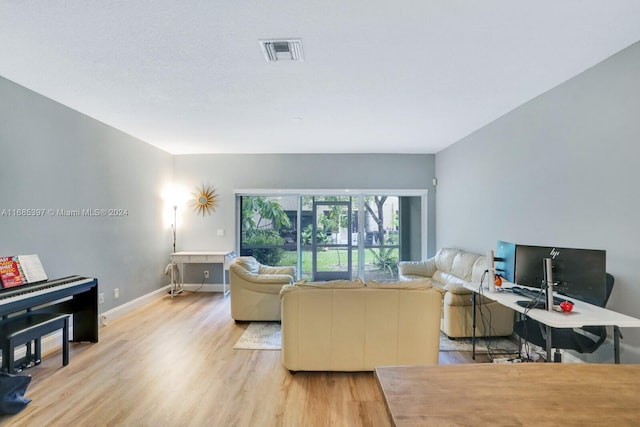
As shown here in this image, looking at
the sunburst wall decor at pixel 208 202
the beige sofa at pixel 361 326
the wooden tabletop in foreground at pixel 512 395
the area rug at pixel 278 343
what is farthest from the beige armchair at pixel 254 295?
the wooden tabletop in foreground at pixel 512 395

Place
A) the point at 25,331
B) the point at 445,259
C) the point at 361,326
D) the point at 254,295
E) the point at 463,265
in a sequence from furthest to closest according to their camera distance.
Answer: the point at 445,259, the point at 463,265, the point at 254,295, the point at 361,326, the point at 25,331

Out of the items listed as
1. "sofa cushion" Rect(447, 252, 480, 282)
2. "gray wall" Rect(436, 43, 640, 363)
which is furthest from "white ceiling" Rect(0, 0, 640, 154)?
"sofa cushion" Rect(447, 252, 480, 282)

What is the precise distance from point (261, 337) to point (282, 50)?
118 inches

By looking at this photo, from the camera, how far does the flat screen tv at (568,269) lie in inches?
78.3

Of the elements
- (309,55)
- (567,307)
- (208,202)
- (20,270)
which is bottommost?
(567,307)

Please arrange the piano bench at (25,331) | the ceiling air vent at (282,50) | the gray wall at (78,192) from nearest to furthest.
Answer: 1. the ceiling air vent at (282,50)
2. the piano bench at (25,331)
3. the gray wall at (78,192)

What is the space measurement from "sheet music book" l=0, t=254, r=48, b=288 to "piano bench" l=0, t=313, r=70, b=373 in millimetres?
320

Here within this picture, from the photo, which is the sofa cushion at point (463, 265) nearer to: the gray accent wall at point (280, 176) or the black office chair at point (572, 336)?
the black office chair at point (572, 336)

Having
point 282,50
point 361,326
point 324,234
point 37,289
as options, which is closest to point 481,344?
point 361,326

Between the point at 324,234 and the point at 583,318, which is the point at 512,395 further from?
the point at 324,234

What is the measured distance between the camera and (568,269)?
215cm

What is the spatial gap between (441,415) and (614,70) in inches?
119

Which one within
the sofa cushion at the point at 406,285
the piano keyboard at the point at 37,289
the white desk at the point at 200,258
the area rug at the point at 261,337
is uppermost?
the sofa cushion at the point at 406,285

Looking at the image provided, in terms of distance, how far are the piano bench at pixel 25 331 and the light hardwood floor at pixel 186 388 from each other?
0.76 ft
